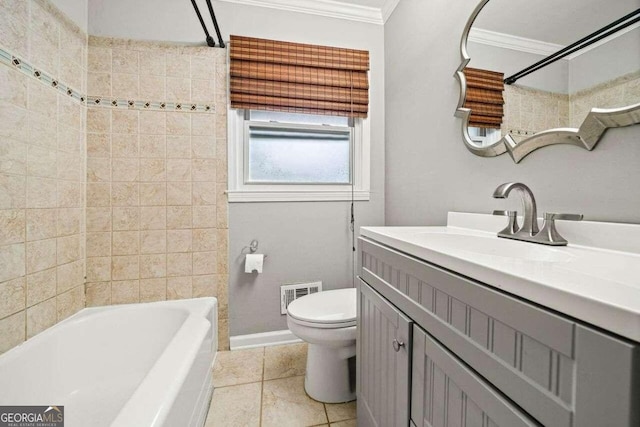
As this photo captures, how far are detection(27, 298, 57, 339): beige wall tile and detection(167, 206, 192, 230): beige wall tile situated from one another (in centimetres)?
66

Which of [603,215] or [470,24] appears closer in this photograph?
[603,215]

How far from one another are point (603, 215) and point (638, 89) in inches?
13.1

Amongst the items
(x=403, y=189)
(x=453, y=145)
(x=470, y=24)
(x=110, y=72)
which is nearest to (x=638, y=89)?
(x=453, y=145)

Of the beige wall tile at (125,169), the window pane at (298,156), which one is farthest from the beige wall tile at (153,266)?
the window pane at (298,156)

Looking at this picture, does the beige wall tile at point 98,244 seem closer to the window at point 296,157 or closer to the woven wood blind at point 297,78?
the window at point 296,157

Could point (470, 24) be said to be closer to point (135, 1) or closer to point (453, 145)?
point (453, 145)

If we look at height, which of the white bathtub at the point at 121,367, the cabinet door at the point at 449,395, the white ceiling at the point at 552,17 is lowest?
the white bathtub at the point at 121,367

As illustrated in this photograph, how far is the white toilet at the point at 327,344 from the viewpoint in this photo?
3.98 ft

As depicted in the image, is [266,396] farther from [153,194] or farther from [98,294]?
[153,194]

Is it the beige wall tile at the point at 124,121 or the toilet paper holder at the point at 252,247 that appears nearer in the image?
the beige wall tile at the point at 124,121

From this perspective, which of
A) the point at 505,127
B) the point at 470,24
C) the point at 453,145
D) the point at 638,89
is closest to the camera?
the point at 638,89

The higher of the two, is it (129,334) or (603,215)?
(603,215)

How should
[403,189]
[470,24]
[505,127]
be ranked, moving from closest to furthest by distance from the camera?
1. [505,127]
2. [470,24]
3. [403,189]

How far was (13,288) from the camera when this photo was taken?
1.13 meters
